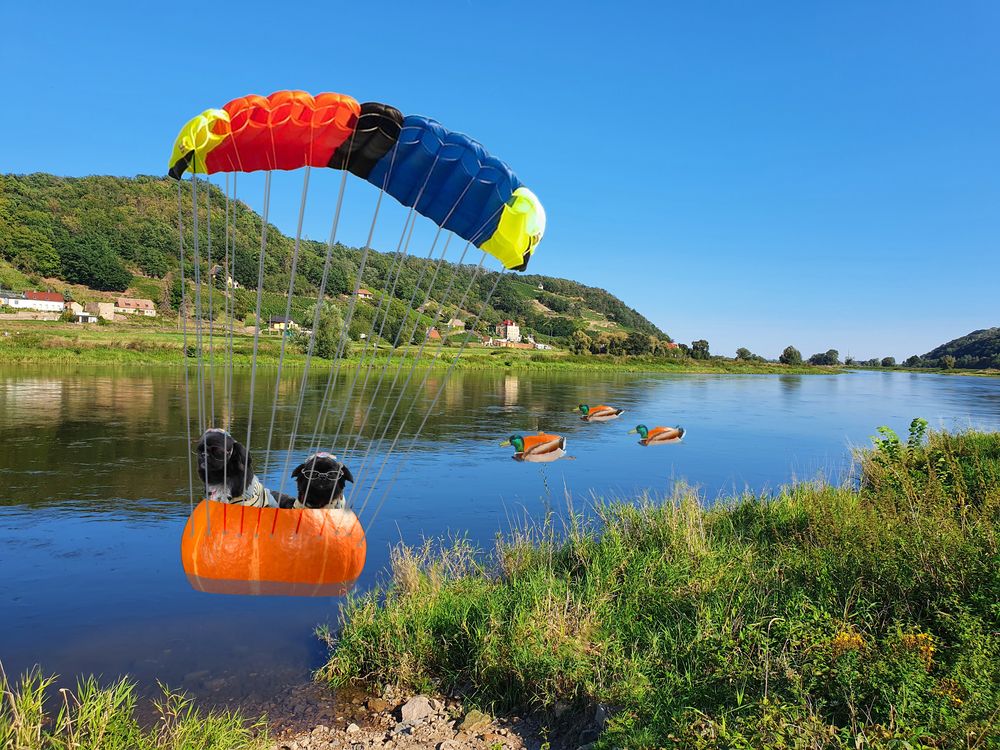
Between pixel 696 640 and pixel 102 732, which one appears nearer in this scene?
pixel 102 732

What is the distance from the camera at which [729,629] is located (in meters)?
5.02

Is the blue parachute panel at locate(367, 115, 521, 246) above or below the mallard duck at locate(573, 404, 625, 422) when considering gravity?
above

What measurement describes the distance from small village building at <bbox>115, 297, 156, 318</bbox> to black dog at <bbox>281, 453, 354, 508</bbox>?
92.8 metres

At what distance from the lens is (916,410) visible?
38.2 metres

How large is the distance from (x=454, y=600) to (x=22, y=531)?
27.6 ft

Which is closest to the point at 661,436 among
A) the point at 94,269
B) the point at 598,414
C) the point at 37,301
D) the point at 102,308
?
the point at 598,414

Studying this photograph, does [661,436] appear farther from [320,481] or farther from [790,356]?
[790,356]

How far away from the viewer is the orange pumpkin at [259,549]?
5.43 meters

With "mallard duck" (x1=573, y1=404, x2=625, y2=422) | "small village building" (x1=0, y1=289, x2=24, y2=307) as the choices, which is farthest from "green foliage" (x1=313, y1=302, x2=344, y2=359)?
"small village building" (x1=0, y1=289, x2=24, y2=307)

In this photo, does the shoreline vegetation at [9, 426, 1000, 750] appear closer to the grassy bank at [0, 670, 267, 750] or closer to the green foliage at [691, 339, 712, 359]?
the grassy bank at [0, 670, 267, 750]

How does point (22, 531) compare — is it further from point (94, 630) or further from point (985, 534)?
point (985, 534)

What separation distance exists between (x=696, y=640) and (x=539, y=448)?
1370 cm

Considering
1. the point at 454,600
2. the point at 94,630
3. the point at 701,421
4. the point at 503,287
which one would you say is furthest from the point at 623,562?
the point at 503,287

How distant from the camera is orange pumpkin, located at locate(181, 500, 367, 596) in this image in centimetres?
543
